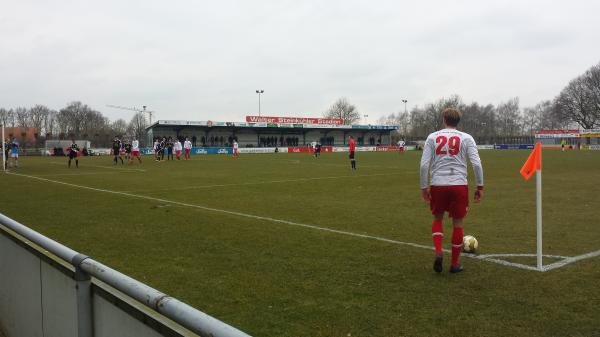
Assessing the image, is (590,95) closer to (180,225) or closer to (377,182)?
(377,182)

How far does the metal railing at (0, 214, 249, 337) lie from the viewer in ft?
5.52

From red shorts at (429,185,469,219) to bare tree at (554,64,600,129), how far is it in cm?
9623

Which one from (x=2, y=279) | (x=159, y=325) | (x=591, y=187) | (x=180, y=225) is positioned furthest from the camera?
(x=591, y=187)

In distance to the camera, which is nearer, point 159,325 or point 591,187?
point 159,325

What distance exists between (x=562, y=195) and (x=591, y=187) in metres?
3.00

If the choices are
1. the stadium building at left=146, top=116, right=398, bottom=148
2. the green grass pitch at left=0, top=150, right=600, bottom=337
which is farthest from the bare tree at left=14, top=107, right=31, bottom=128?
the green grass pitch at left=0, top=150, right=600, bottom=337

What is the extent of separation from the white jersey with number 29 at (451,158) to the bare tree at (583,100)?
96.0 meters

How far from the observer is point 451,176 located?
5566mm

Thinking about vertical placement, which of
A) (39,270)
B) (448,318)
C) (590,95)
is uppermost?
(590,95)

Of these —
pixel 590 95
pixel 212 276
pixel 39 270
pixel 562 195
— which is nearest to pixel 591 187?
pixel 562 195

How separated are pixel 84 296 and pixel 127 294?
0.68 m

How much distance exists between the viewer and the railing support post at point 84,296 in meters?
2.66

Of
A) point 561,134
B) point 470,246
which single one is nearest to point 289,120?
point 561,134

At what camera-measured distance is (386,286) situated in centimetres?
511
